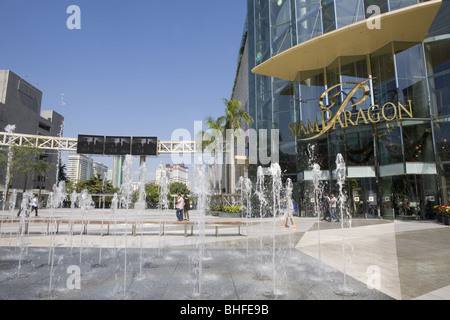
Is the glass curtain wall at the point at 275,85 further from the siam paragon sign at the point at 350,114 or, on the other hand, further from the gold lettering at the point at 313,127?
the siam paragon sign at the point at 350,114

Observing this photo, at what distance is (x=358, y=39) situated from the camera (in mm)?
20156

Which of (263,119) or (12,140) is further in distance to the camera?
(12,140)

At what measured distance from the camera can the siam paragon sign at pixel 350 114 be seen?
19.3 metres

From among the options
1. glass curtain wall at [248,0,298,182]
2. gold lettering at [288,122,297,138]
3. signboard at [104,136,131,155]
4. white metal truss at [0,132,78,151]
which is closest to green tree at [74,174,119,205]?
white metal truss at [0,132,78,151]

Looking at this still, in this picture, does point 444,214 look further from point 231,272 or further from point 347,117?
point 231,272

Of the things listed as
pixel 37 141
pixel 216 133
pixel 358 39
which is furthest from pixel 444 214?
pixel 37 141

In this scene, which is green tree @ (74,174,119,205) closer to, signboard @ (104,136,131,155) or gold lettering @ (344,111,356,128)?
signboard @ (104,136,131,155)

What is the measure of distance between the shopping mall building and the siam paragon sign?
0.07m

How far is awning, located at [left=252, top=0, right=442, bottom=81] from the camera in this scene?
17.9 m

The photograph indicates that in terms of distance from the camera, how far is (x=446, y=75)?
18.7m

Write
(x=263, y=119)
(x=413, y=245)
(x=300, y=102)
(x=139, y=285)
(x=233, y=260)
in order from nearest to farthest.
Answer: (x=139, y=285) → (x=233, y=260) → (x=413, y=245) → (x=300, y=102) → (x=263, y=119)
